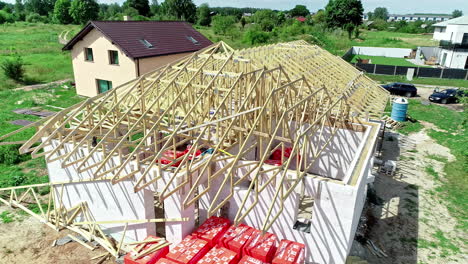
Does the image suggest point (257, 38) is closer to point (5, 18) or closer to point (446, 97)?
point (446, 97)

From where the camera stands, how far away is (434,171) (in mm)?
18141

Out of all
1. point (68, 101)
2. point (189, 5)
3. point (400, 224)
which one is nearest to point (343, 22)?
point (189, 5)

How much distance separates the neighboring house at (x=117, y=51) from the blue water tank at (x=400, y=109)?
61.7 feet

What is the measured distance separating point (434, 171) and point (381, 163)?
9.29ft

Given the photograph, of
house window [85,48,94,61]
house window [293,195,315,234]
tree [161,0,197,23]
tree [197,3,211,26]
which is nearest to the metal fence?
house window [85,48,94,61]

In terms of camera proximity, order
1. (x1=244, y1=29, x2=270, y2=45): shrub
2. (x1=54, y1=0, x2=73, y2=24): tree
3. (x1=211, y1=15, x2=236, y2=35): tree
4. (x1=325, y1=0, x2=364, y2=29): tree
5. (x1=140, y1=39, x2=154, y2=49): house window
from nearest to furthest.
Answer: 1. (x1=140, y1=39, x2=154, y2=49): house window
2. (x1=244, y1=29, x2=270, y2=45): shrub
3. (x1=211, y1=15, x2=236, y2=35): tree
4. (x1=325, y1=0, x2=364, y2=29): tree
5. (x1=54, y1=0, x2=73, y2=24): tree

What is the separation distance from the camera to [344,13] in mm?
82688

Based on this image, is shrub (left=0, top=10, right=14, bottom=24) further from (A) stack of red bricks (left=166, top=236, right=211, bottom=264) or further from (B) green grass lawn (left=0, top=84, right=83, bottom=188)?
(A) stack of red bricks (left=166, top=236, right=211, bottom=264)

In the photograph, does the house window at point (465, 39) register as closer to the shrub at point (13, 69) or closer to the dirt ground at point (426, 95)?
the dirt ground at point (426, 95)

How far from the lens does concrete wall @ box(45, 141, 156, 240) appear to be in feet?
37.1

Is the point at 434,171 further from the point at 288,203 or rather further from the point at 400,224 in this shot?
the point at 288,203

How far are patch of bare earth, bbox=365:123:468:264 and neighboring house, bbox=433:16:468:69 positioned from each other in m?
36.6

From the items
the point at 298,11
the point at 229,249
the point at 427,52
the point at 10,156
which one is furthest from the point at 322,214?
the point at 298,11

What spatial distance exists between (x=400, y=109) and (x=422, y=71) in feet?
74.0
